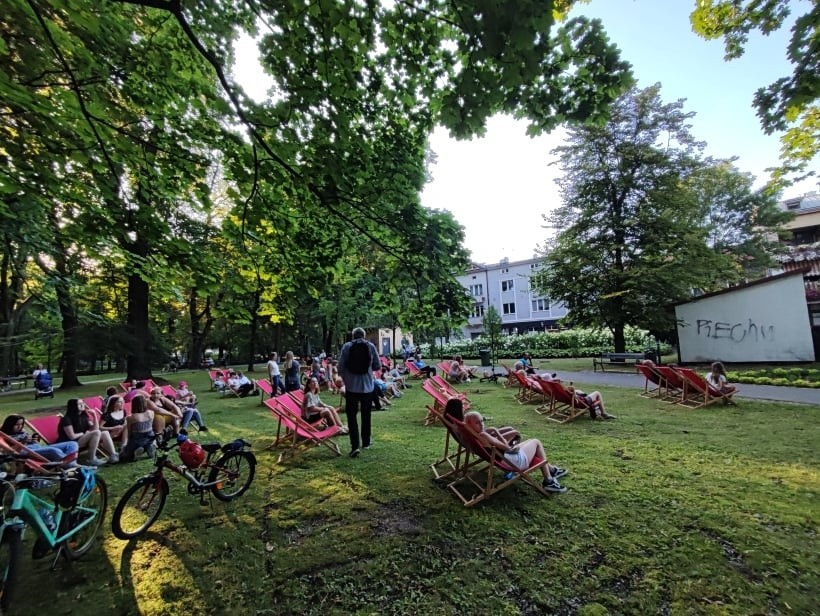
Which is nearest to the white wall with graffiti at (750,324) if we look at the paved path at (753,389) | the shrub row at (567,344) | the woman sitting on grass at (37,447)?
the paved path at (753,389)

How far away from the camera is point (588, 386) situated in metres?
14.0

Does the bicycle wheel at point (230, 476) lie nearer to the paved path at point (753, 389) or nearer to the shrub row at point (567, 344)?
the paved path at point (753, 389)

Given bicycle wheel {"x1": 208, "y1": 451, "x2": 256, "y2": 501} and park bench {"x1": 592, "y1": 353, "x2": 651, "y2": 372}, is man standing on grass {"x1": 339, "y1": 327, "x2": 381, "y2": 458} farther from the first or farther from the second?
park bench {"x1": 592, "y1": 353, "x2": 651, "y2": 372}

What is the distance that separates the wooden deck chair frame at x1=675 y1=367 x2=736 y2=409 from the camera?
366 inches

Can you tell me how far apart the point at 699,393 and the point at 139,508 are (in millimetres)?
11809

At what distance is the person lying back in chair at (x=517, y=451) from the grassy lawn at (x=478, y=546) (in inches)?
9.3

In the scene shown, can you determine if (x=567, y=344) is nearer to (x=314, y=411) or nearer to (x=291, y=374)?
(x=291, y=374)

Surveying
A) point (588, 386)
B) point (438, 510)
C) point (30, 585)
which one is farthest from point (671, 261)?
point (30, 585)

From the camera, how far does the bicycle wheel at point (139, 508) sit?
3.76m

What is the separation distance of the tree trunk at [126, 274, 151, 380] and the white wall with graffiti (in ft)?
78.9

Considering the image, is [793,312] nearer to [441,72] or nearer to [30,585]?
[441,72]

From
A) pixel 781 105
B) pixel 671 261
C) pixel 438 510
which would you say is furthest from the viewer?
pixel 671 261

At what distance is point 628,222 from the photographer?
20.3 meters

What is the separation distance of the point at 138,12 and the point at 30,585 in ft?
24.8
